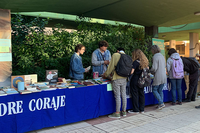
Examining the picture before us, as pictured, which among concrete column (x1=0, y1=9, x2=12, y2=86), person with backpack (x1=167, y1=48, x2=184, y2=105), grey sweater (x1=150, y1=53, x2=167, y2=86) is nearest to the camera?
concrete column (x1=0, y1=9, x2=12, y2=86)

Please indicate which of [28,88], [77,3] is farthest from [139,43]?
[28,88]

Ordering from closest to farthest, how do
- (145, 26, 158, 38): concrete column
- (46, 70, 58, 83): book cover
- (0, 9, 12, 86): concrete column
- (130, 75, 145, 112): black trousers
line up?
1. (46, 70, 58, 83): book cover
2. (0, 9, 12, 86): concrete column
3. (130, 75, 145, 112): black trousers
4. (145, 26, 158, 38): concrete column

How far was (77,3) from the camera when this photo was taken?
6141 mm

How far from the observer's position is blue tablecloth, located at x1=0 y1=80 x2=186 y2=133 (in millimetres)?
3200

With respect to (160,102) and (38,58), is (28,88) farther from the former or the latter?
(160,102)

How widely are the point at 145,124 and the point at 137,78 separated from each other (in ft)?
3.70

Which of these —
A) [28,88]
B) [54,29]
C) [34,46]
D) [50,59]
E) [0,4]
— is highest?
[0,4]

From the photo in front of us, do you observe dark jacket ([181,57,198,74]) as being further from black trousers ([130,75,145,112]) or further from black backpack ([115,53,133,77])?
black backpack ([115,53,133,77])

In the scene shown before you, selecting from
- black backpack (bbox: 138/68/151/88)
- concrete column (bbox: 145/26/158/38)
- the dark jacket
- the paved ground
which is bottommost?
the paved ground

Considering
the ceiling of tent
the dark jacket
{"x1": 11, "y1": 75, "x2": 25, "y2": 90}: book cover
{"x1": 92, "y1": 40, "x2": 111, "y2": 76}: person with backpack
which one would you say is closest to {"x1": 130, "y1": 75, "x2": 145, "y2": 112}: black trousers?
{"x1": 92, "y1": 40, "x2": 111, "y2": 76}: person with backpack

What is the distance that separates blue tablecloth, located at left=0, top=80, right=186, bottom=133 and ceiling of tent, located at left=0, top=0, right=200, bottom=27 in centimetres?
284

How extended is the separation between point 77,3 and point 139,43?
3321mm

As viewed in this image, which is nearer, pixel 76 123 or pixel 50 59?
pixel 76 123

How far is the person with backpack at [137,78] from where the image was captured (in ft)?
14.7
